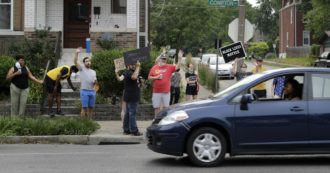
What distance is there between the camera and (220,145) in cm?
946

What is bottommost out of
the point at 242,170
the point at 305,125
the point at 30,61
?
the point at 242,170

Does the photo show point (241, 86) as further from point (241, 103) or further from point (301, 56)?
point (301, 56)

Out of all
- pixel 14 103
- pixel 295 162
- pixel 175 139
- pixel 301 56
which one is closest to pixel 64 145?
pixel 14 103

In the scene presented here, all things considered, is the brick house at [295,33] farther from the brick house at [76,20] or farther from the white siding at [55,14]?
the white siding at [55,14]

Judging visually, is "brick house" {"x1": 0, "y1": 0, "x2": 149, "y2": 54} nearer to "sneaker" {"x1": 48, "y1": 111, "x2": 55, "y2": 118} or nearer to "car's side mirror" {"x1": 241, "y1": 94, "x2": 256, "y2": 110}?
"sneaker" {"x1": 48, "y1": 111, "x2": 55, "y2": 118}

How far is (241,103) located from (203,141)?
81 centimetres

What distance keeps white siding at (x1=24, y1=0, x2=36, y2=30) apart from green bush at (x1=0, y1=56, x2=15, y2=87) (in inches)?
122

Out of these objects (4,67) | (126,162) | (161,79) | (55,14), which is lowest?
(126,162)

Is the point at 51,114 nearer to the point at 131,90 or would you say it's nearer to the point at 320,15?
the point at 131,90

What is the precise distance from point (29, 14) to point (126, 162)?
1175 cm

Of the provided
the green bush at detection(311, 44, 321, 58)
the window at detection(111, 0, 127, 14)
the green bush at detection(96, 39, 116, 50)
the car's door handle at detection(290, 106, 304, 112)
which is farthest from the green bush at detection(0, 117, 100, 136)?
the green bush at detection(311, 44, 321, 58)

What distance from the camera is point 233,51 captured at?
17203mm

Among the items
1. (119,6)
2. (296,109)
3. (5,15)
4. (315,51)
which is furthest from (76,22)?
(315,51)

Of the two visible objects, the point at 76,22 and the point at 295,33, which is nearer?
the point at 76,22
